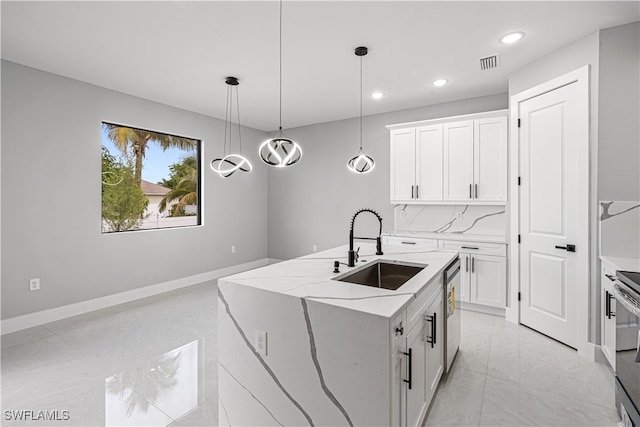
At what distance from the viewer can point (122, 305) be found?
4.13m

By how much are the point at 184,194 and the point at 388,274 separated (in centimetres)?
389

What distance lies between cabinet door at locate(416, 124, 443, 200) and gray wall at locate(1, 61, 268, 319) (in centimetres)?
353

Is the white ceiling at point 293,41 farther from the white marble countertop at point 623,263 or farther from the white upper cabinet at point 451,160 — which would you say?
the white marble countertop at point 623,263

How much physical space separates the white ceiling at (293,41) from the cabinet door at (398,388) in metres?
2.40

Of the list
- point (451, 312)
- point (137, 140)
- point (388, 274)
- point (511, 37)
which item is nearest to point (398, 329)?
point (388, 274)

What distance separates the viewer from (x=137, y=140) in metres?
4.53

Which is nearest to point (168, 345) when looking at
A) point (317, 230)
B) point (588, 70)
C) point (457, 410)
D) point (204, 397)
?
point (204, 397)

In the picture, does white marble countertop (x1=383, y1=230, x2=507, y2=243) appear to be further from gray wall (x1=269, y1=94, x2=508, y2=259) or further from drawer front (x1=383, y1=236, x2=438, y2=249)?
gray wall (x1=269, y1=94, x2=508, y2=259)

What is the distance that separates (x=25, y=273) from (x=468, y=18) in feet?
16.1

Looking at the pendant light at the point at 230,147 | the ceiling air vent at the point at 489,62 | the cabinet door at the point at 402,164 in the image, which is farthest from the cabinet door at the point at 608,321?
the pendant light at the point at 230,147

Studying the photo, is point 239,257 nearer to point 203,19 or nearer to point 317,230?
point 317,230

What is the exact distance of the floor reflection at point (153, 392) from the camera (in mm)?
2035

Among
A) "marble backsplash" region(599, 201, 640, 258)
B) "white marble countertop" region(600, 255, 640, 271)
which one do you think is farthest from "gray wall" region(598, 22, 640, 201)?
"white marble countertop" region(600, 255, 640, 271)

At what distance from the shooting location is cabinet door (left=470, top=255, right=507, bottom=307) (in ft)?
12.3
